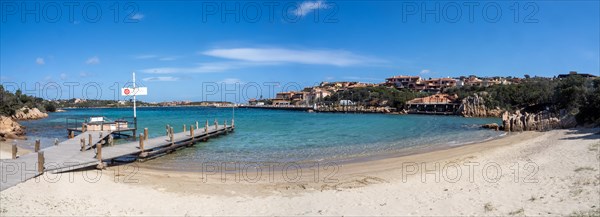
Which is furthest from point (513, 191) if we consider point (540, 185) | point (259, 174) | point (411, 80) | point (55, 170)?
point (411, 80)

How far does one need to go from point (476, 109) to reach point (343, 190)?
68.4 metres

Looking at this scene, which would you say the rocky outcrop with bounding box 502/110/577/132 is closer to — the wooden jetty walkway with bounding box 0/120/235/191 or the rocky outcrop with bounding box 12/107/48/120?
the wooden jetty walkway with bounding box 0/120/235/191

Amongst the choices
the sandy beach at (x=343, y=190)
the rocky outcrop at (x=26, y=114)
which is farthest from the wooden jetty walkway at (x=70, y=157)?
the rocky outcrop at (x=26, y=114)

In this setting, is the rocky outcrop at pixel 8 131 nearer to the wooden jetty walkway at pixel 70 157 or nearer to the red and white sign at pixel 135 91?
the wooden jetty walkway at pixel 70 157

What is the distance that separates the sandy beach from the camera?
881 cm

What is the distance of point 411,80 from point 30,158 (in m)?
124

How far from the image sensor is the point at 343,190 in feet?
37.2

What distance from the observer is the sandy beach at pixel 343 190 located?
8.81m

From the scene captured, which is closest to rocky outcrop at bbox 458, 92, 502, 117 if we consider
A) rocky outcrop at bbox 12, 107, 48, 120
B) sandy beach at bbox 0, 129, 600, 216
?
sandy beach at bbox 0, 129, 600, 216

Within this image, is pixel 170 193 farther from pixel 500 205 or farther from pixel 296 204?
pixel 500 205

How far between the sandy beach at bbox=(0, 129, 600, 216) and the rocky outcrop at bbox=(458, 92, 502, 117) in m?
59.9

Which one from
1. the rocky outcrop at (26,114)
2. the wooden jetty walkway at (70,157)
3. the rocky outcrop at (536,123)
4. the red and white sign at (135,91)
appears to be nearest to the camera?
the wooden jetty walkway at (70,157)

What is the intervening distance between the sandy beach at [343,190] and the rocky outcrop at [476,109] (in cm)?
5993

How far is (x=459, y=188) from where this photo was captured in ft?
34.8
